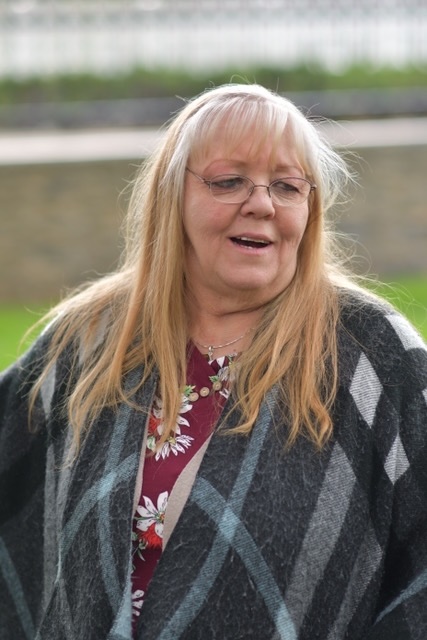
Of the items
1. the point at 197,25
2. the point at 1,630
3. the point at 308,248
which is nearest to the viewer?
the point at 308,248

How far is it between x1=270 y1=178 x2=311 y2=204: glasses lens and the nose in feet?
0.06

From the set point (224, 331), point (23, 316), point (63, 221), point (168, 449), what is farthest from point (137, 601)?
point (63, 221)

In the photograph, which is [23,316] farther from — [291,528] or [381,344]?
[291,528]

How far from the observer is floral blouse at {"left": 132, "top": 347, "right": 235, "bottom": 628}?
9.52ft

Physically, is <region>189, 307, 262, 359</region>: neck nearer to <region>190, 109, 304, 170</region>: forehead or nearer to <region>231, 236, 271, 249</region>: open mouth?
<region>231, 236, 271, 249</region>: open mouth

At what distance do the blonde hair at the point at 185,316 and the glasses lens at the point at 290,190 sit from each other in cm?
4

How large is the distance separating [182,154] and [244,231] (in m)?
0.25

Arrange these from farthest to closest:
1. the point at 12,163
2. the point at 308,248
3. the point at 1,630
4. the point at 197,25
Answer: the point at 197,25
the point at 12,163
the point at 1,630
the point at 308,248

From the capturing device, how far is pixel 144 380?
121 inches

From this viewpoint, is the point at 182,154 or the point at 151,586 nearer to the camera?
the point at 151,586

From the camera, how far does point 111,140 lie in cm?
1037

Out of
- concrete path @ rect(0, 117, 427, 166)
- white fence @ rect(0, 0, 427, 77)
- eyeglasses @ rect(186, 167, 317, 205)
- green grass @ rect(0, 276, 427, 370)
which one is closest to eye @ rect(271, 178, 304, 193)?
eyeglasses @ rect(186, 167, 317, 205)

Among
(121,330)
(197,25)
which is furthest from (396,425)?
(197,25)

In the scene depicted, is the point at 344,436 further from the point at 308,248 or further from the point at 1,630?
the point at 1,630
